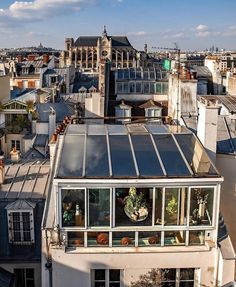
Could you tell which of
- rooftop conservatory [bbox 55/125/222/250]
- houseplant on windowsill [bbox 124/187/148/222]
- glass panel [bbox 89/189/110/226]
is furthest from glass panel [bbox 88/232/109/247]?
houseplant on windowsill [bbox 124/187/148/222]

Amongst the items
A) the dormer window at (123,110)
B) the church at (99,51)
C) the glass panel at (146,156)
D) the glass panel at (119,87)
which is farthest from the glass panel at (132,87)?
the church at (99,51)

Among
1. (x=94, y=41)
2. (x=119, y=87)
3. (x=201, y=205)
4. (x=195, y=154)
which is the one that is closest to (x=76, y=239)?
(x=201, y=205)

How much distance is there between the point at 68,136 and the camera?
486 inches

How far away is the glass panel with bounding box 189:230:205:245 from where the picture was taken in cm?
1054

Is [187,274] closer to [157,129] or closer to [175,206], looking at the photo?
[175,206]

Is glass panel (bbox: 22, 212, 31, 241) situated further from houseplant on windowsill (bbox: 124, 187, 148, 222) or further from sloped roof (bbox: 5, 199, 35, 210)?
houseplant on windowsill (bbox: 124, 187, 148, 222)

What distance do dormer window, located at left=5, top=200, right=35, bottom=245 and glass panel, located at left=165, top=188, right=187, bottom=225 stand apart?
15.8 ft

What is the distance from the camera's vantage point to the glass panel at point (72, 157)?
10.4 meters

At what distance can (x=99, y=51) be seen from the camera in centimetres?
12500

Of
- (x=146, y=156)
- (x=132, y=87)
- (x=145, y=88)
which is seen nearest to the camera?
(x=146, y=156)

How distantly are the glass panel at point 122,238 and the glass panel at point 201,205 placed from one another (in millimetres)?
1509

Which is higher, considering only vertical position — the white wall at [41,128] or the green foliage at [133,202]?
the green foliage at [133,202]

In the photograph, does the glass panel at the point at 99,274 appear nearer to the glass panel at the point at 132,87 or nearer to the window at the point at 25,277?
the window at the point at 25,277

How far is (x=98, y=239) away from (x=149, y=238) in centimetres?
124
